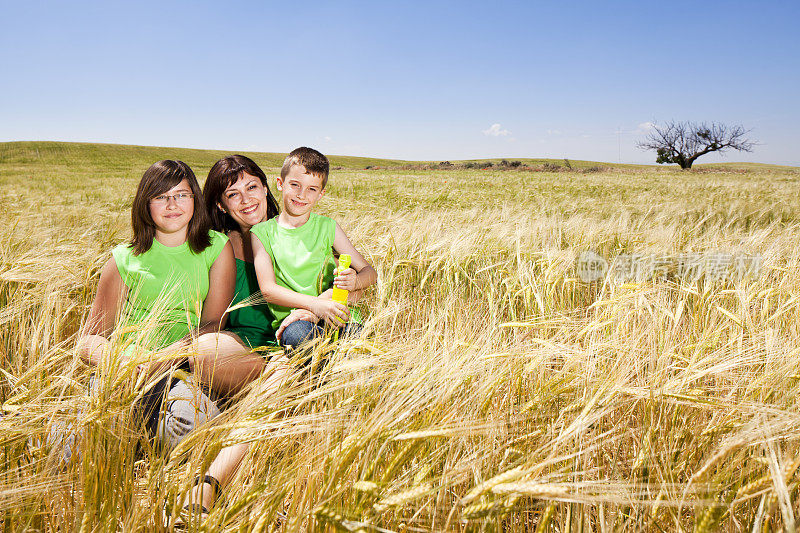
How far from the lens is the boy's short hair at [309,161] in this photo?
2072 millimetres

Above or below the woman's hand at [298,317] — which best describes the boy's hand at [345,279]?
above

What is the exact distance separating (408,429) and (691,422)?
686 mm

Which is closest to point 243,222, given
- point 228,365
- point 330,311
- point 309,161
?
point 309,161

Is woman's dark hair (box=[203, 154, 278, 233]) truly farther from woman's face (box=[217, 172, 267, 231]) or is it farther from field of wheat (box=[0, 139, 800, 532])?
field of wheat (box=[0, 139, 800, 532])

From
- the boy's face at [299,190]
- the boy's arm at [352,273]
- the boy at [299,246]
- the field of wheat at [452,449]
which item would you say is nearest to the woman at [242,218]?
the boy at [299,246]

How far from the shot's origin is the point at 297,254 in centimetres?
213

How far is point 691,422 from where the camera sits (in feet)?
3.26

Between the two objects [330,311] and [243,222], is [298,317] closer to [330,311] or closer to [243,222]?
[330,311]

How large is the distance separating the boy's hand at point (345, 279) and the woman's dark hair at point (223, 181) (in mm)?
763

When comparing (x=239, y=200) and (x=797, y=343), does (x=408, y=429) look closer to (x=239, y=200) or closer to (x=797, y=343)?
(x=797, y=343)

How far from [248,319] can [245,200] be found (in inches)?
Answer: 24.7

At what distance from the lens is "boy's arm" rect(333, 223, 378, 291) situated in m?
1.87

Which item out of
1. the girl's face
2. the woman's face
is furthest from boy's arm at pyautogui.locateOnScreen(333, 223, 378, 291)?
the girl's face

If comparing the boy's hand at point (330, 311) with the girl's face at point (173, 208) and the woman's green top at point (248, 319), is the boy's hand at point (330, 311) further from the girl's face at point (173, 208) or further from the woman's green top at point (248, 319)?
the girl's face at point (173, 208)
